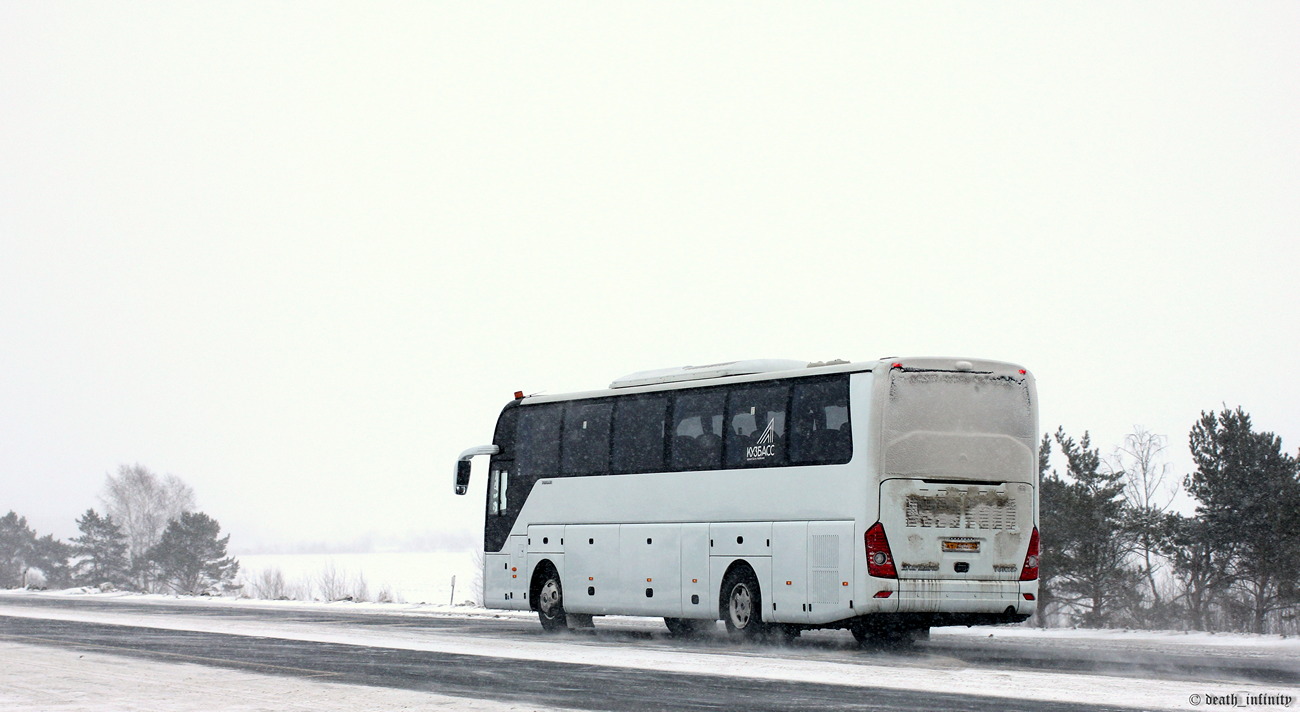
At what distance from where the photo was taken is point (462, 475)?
24.2 m

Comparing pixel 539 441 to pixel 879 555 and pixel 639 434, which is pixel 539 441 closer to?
pixel 639 434

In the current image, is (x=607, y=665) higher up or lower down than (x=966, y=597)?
lower down

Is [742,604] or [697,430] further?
[697,430]

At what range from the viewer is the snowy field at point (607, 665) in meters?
11.6

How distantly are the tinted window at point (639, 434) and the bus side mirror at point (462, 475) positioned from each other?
3.92 metres

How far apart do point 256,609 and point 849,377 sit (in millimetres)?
19788

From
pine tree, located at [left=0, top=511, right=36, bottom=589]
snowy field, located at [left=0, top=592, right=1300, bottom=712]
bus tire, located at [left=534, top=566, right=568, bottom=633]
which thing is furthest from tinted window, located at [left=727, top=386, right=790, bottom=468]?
pine tree, located at [left=0, top=511, right=36, bottom=589]

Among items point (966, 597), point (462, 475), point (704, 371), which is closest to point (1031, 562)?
point (966, 597)

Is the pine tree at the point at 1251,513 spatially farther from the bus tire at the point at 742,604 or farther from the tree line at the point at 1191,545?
the bus tire at the point at 742,604

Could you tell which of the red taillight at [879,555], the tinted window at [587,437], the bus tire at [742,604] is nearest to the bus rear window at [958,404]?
the red taillight at [879,555]

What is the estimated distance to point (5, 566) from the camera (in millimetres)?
93438

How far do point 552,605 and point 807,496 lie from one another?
21.7 feet

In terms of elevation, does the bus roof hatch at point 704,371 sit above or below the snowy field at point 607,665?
above

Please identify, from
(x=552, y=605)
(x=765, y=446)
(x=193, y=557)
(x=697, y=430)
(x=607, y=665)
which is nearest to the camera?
(x=607, y=665)
